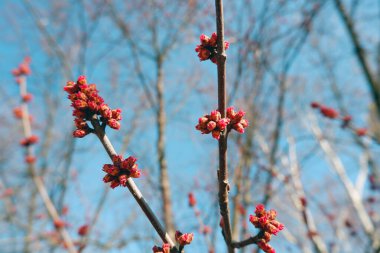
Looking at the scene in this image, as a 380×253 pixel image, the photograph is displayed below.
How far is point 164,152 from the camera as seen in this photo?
261 inches

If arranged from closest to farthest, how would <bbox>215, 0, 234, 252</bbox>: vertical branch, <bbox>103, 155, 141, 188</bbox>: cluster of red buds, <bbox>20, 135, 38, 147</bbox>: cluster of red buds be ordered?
<bbox>215, 0, 234, 252</bbox>: vertical branch < <bbox>103, 155, 141, 188</bbox>: cluster of red buds < <bbox>20, 135, 38, 147</bbox>: cluster of red buds

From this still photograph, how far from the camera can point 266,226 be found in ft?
4.16

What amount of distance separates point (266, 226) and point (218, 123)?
45 cm

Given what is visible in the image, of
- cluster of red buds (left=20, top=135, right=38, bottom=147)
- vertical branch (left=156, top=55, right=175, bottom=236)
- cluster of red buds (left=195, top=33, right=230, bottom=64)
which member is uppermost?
vertical branch (left=156, top=55, right=175, bottom=236)

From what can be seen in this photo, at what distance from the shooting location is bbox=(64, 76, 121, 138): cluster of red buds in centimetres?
127

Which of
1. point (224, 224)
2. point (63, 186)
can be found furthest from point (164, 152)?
point (224, 224)

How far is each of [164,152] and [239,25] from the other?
9.26 feet

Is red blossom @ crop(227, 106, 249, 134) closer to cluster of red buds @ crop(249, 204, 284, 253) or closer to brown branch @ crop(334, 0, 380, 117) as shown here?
cluster of red buds @ crop(249, 204, 284, 253)

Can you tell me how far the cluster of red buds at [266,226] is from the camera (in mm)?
1258

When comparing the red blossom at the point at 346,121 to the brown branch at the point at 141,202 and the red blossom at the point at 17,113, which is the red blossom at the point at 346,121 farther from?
the red blossom at the point at 17,113

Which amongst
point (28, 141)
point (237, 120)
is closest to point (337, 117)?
point (237, 120)

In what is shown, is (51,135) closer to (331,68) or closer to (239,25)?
(239,25)

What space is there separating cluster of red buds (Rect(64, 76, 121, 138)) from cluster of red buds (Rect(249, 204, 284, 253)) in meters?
0.65

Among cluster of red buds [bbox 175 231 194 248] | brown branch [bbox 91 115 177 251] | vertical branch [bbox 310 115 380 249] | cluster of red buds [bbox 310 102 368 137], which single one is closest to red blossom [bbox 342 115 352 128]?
cluster of red buds [bbox 310 102 368 137]
